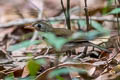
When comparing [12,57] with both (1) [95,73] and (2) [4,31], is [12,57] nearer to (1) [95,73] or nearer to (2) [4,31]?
(1) [95,73]

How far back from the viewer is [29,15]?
8.09m

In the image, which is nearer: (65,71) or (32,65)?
(32,65)

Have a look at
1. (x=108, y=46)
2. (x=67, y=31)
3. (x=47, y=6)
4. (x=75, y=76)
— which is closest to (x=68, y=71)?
(x=75, y=76)

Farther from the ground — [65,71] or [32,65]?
[32,65]

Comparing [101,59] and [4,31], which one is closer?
[101,59]

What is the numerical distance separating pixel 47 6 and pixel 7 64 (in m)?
4.67

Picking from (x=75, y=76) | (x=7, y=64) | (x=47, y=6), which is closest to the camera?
(x=75, y=76)

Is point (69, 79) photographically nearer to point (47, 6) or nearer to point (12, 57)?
point (12, 57)

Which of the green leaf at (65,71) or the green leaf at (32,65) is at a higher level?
the green leaf at (32,65)

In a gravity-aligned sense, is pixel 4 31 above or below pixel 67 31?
below

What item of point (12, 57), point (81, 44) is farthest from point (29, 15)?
point (81, 44)

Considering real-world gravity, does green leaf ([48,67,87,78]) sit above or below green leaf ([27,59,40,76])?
below

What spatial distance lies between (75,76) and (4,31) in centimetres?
364

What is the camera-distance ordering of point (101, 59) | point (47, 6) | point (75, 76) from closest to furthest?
point (75, 76) < point (101, 59) < point (47, 6)
